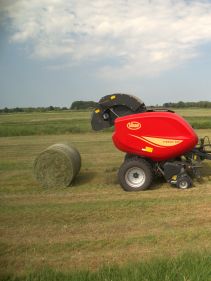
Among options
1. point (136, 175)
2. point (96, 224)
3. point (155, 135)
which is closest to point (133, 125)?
point (155, 135)

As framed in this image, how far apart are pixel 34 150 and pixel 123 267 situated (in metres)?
12.0

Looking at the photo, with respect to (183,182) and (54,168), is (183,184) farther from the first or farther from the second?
(54,168)

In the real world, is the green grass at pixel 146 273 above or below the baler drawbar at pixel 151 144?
below

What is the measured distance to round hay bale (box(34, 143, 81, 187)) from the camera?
8.43 metres

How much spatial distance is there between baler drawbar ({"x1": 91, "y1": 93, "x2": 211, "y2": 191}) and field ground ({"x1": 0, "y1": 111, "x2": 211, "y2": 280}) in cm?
29

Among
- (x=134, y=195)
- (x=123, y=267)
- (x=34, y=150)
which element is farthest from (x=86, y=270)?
(x=34, y=150)

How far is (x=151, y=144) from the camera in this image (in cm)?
784

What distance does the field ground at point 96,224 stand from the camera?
4641 mm

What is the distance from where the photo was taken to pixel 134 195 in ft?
25.0

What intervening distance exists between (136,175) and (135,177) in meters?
0.04

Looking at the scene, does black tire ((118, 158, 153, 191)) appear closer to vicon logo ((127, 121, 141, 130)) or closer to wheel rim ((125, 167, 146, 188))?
wheel rim ((125, 167, 146, 188))

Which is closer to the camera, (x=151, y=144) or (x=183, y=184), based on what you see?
(x=151, y=144)

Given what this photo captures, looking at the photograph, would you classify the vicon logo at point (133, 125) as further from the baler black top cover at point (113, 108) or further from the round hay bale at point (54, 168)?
the round hay bale at point (54, 168)

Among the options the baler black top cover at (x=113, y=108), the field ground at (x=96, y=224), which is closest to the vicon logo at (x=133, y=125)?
the baler black top cover at (x=113, y=108)
